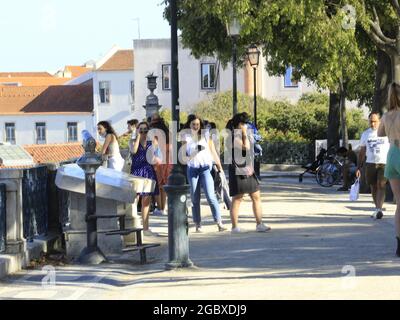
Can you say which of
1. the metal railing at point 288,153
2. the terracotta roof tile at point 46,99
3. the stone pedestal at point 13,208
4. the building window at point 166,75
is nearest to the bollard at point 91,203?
the stone pedestal at point 13,208

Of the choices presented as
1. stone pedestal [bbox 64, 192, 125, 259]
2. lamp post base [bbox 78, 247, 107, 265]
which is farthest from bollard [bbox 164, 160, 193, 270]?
stone pedestal [bbox 64, 192, 125, 259]

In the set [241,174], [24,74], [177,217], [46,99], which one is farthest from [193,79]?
[24,74]

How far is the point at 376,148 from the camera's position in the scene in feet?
50.5

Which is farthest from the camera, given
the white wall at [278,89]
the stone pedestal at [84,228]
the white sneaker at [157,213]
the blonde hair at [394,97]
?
the white wall at [278,89]

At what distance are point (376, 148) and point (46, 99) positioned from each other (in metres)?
77.1

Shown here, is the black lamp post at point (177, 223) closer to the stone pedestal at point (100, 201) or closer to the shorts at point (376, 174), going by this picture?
the stone pedestal at point (100, 201)

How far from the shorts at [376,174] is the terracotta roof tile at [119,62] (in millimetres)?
67470

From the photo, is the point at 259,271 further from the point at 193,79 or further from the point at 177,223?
the point at 193,79

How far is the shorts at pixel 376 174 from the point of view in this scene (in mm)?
15273

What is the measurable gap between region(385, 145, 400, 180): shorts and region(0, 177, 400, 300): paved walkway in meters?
0.89

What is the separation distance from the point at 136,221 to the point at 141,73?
193 feet

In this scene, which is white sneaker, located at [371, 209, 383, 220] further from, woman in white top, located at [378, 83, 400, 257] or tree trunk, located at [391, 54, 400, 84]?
tree trunk, located at [391, 54, 400, 84]

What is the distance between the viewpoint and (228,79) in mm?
67938
